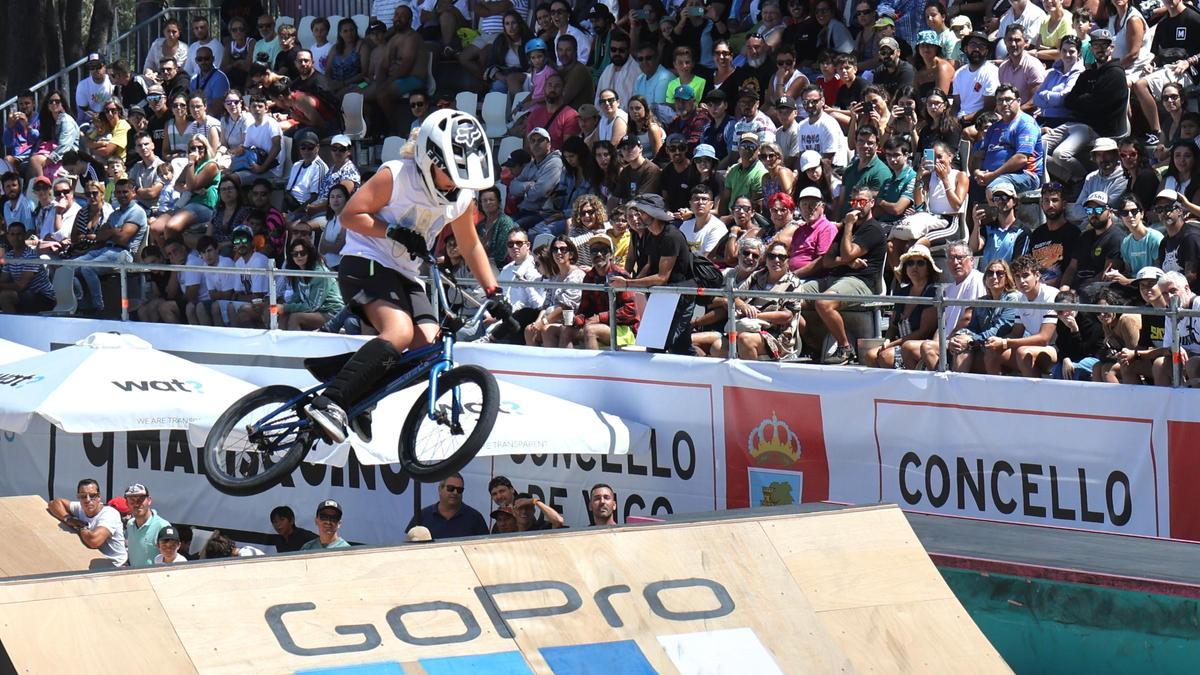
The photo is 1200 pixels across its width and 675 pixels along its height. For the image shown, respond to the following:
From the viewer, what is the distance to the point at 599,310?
12359 mm

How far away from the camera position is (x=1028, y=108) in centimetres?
1260

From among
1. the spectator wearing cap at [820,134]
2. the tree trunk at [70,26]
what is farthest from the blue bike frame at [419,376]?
the tree trunk at [70,26]

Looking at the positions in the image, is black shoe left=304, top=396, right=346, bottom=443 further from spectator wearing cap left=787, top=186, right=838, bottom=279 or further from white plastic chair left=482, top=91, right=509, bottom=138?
white plastic chair left=482, top=91, right=509, bottom=138

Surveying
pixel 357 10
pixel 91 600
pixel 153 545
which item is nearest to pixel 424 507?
pixel 153 545

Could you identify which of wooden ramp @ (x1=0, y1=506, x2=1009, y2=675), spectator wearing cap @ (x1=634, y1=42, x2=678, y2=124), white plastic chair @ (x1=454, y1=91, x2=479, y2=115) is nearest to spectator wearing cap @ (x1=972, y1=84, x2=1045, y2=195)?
spectator wearing cap @ (x1=634, y1=42, x2=678, y2=124)

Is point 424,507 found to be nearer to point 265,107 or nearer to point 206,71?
point 265,107

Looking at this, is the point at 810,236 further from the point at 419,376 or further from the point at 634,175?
the point at 419,376

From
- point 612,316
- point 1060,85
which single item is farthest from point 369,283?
point 1060,85

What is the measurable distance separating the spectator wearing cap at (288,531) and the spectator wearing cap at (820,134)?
4844mm

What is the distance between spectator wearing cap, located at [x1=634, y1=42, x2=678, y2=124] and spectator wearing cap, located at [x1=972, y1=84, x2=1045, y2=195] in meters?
3.36

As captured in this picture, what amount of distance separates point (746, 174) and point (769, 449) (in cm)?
268

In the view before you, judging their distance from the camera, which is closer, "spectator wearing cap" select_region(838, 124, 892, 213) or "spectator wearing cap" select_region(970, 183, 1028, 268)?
"spectator wearing cap" select_region(970, 183, 1028, 268)

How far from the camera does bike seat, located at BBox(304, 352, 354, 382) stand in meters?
7.66

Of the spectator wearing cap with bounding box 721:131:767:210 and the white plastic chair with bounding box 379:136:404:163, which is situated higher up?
the white plastic chair with bounding box 379:136:404:163
